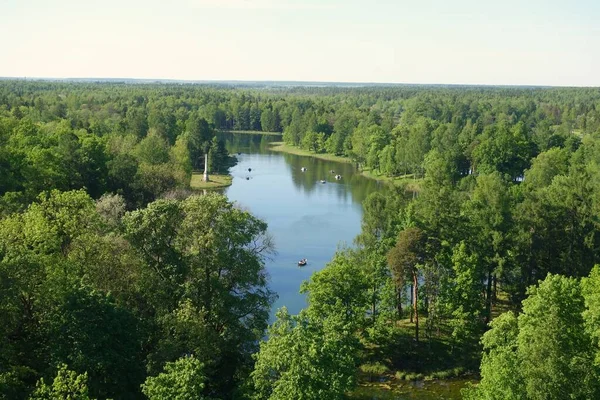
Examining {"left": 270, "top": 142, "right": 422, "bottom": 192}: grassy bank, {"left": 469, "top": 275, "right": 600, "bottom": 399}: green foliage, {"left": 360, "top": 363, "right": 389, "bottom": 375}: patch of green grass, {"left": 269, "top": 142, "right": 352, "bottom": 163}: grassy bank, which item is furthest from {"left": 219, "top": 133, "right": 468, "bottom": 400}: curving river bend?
{"left": 469, "top": 275, "right": 600, "bottom": 399}: green foliage

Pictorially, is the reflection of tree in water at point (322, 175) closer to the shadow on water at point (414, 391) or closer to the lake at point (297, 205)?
the lake at point (297, 205)

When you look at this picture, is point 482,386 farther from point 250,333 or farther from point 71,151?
point 71,151

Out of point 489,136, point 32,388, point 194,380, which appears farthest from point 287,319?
point 489,136

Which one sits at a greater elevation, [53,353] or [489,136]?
[489,136]

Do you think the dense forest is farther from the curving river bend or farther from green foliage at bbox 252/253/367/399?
the curving river bend

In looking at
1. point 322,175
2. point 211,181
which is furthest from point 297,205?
point 322,175

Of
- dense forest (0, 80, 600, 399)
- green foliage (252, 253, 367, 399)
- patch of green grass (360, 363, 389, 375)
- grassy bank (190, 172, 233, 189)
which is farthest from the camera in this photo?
grassy bank (190, 172, 233, 189)

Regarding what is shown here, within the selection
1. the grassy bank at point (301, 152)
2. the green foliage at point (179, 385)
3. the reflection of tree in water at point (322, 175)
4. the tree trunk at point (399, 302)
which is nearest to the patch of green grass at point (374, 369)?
the tree trunk at point (399, 302)

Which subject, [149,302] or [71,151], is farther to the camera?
[71,151]
